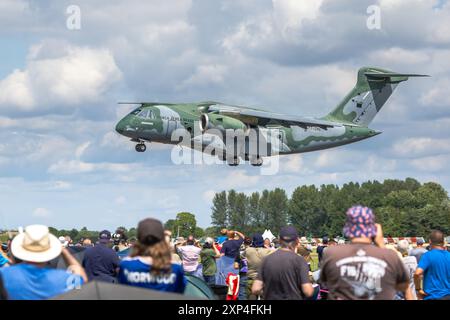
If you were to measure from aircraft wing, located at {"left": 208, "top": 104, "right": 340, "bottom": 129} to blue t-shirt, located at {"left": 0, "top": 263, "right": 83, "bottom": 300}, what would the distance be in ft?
134

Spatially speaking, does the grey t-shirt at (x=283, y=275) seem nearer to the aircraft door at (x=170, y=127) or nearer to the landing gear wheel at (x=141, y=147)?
the landing gear wheel at (x=141, y=147)

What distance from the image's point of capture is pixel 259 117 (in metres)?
50.9

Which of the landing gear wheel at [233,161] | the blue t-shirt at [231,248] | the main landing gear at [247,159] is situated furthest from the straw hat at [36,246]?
the landing gear wheel at [233,161]

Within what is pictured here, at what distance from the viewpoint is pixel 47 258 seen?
7406mm

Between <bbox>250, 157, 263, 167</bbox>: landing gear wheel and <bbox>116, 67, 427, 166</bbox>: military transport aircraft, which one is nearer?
<bbox>116, 67, 427, 166</bbox>: military transport aircraft

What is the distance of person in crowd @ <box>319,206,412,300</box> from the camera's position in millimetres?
7547

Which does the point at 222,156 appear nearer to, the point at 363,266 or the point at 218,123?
the point at 218,123

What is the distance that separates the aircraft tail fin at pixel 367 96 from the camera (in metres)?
60.1

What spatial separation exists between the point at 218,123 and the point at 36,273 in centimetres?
3869

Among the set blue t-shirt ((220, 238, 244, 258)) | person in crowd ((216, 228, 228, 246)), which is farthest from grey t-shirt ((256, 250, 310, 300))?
person in crowd ((216, 228, 228, 246))

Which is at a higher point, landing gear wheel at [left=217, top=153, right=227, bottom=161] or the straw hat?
landing gear wheel at [left=217, top=153, right=227, bottom=161]

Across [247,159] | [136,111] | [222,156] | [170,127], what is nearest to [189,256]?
[170,127]

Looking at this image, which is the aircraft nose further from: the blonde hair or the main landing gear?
the blonde hair

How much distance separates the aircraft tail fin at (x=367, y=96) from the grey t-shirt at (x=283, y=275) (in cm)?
5005
